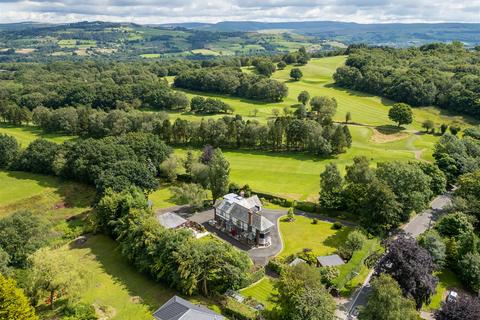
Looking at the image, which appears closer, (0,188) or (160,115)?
(0,188)

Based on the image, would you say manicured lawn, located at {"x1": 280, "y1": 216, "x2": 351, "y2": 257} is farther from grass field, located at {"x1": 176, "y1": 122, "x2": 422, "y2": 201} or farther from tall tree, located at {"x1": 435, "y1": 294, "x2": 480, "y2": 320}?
tall tree, located at {"x1": 435, "y1": 294, "x2": 480, "y2": 320}

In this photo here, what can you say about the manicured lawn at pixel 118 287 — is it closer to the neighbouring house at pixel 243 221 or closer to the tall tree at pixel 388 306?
the neighbouring house at pixel 243 221

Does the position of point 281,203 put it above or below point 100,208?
below

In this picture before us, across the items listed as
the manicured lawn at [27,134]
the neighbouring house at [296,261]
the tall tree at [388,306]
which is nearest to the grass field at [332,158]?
the neighbouring house at [296,261]

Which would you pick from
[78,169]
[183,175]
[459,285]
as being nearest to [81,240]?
[78,169]

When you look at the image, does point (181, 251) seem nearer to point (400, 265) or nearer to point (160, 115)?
point (400, 265)

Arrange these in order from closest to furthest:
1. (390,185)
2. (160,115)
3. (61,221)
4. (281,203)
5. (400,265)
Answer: (400,265), (390,185), (61,221), (281,203), (160,115)
